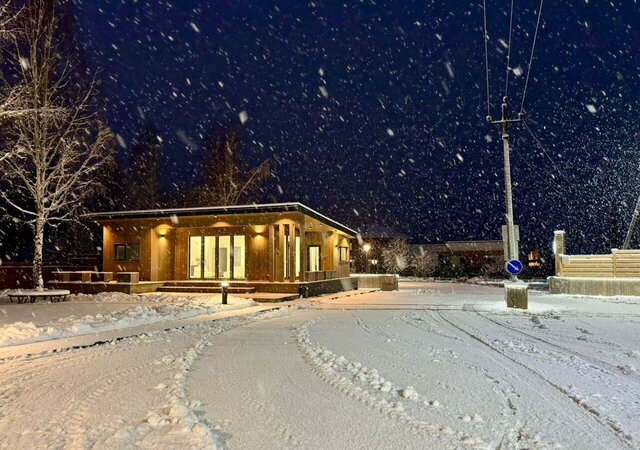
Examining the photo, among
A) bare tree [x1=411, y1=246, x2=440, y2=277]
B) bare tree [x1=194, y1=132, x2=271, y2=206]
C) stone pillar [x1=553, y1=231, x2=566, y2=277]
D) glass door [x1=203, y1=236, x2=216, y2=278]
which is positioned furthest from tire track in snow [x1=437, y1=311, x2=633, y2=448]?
bare tree [x1=411, y1=246, x2=440, y2=277]

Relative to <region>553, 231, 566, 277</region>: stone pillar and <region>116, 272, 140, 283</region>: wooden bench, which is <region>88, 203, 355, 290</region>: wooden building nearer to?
<region>116, 272, 140, 283</region>: wooden bench

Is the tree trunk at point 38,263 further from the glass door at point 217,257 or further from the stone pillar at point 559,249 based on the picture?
the stone pillar at point 559,249

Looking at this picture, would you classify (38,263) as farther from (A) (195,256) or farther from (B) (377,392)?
(B) (377,392)

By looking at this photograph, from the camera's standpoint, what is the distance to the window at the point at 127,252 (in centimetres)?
2370

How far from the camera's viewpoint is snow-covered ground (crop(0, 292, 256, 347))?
1029cm

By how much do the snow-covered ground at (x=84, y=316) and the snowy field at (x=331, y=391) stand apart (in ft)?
5.55

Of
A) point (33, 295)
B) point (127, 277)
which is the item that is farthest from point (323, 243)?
point (33, 295)

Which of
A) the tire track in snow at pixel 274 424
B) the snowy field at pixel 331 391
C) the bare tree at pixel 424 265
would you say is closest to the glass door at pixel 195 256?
the snowy field at pixel 331 391

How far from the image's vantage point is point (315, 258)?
95.1 ft

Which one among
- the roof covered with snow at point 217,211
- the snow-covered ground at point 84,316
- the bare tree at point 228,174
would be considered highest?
the bare tree at point 228,174

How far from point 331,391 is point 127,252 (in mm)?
20288

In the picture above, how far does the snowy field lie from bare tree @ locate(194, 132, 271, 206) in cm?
2278

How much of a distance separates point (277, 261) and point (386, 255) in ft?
116

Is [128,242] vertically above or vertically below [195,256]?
above
